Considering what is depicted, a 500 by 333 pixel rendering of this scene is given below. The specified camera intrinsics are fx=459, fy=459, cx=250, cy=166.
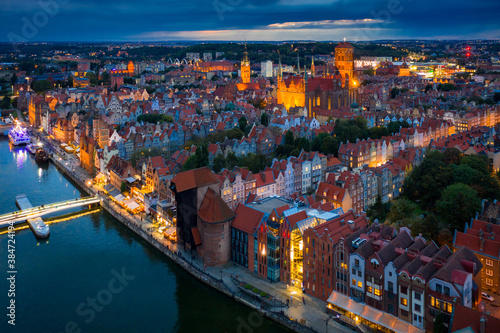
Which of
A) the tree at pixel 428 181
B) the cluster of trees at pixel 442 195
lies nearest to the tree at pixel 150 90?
the cluster of trees at pixel 442 195

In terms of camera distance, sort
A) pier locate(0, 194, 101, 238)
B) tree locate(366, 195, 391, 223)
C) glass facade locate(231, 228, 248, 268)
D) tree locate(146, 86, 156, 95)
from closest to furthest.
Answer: glass facade locate(231, 228, 248, 268), tree locate(366, 195, 391, 223), pier locate(0, 194, 101, 238), tree locate(146, 86, 156, 95)

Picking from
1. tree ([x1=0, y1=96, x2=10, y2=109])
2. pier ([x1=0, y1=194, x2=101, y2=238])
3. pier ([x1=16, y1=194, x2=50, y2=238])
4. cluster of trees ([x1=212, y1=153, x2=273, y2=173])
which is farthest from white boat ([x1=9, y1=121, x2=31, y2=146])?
cluster of trees ([x1=212, y1=153, x2=273, y2=173])

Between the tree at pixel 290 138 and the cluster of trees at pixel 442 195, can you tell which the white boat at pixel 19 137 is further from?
the cluster of trees at pixel 442 195

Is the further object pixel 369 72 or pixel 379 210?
pixel 369 72

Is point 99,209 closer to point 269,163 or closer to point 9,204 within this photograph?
point 9,204

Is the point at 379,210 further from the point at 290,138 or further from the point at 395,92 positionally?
the point at 395,92

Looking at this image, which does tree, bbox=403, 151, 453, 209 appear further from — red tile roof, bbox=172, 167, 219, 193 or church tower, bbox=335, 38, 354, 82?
church tower, bbox=335, 38, 354, 82

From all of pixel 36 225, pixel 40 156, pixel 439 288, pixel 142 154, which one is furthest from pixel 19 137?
pixel 439 288
